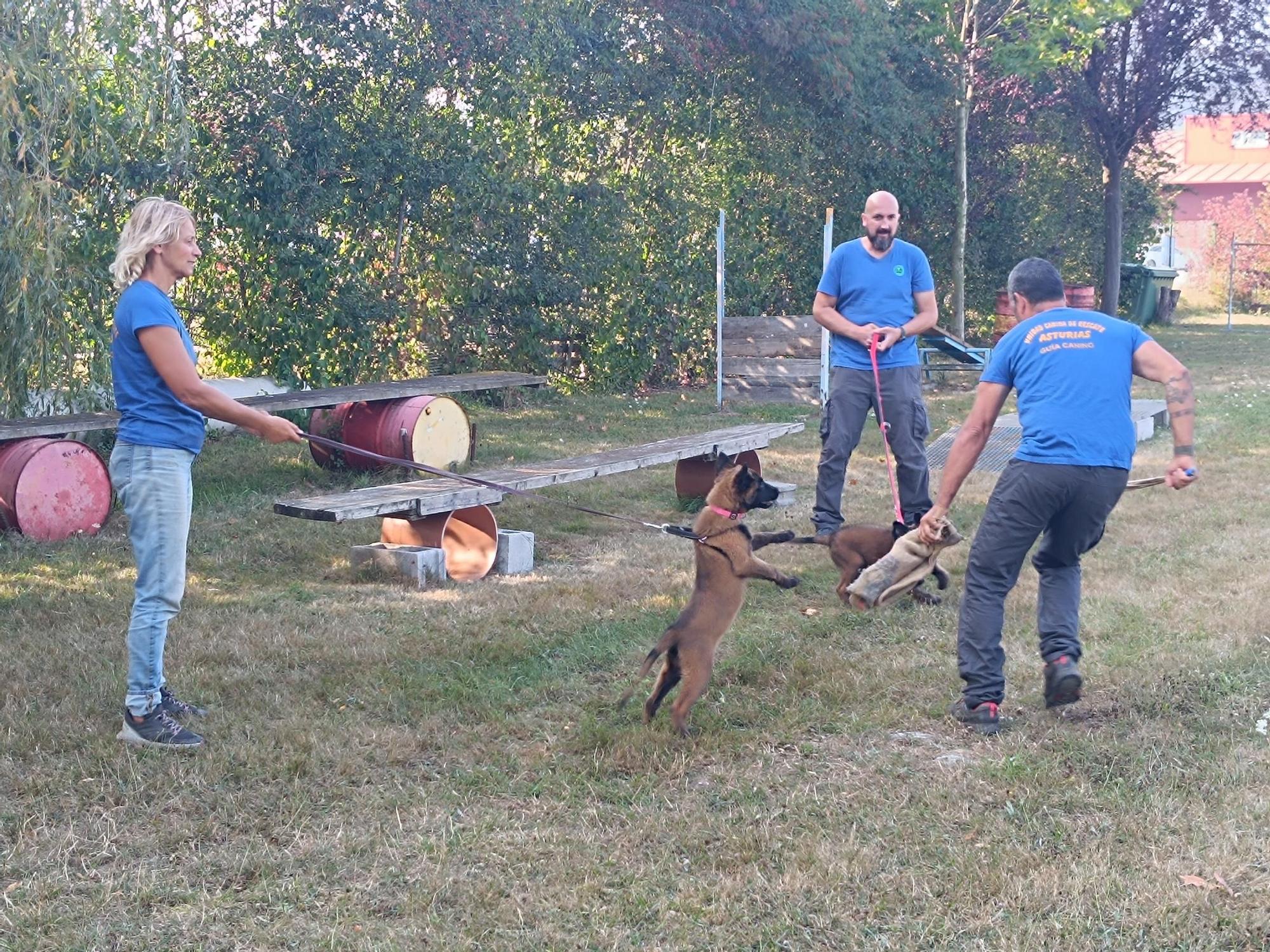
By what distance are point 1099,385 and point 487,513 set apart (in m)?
3.71

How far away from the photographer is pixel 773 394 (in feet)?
49.2

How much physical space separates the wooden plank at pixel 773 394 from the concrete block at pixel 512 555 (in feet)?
26.7

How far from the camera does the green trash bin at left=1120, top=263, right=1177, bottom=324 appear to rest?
1133 inches

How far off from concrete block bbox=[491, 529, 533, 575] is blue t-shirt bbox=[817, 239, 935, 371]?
79.9 inches

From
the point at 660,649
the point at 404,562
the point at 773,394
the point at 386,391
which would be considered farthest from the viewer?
the point at 773,394

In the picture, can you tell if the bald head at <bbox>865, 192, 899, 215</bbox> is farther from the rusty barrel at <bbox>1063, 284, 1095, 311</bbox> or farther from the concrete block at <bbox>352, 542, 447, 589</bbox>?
the rusty barrel at <bbox>1063, 284, 1095, 311</bbox>

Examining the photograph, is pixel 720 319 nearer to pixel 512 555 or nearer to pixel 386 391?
pixel 386 391

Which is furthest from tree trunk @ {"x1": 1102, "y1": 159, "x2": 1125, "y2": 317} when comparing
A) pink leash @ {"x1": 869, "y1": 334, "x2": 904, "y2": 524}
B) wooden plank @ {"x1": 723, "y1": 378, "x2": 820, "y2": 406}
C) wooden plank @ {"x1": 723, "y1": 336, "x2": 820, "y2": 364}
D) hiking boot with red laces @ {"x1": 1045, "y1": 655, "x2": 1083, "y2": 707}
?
hiking boot with red laces @ {"x1": 1045, "y1": 655, "x2": 1083, "y2": 707}

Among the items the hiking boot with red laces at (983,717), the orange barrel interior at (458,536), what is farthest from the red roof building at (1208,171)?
the hiking boot with red laces at (983,717)

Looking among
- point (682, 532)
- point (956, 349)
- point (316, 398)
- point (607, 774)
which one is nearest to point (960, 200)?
point (956, 349)

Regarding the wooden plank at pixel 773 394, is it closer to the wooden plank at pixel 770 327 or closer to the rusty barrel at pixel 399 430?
the wooden plank at pixel 770 327

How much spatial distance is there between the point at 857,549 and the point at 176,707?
10.7ft

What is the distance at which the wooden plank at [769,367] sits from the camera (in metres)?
14.7

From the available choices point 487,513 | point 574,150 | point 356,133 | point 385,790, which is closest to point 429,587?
point 487,513
